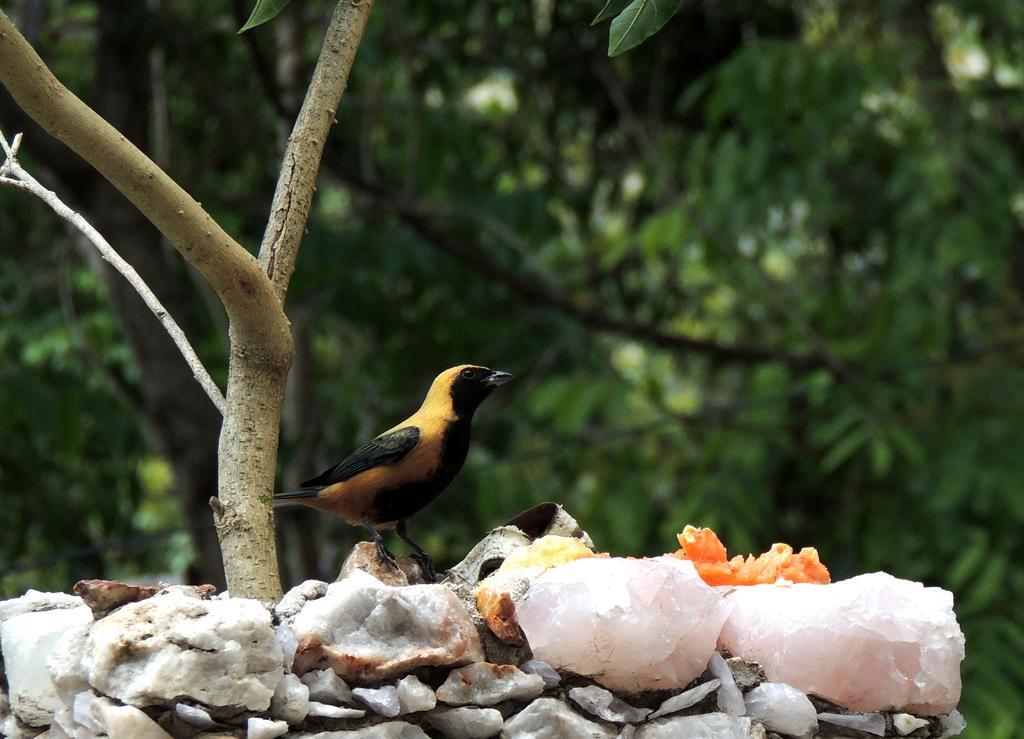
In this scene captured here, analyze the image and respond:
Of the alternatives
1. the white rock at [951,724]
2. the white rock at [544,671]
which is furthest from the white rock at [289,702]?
the white rock at [951,724]

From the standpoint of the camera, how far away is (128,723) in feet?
6.44

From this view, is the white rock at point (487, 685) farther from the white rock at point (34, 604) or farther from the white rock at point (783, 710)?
the white rock at point (34, 604)

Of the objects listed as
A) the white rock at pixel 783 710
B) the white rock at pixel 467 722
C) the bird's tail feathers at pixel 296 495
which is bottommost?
the white rock at pixel 783 710

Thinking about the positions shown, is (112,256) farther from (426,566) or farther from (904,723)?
(904,723)

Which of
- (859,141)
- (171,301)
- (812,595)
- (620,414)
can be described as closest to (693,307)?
(859,141)

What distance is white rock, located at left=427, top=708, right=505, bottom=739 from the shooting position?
2.20 meters

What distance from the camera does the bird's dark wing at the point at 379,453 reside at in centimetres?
309

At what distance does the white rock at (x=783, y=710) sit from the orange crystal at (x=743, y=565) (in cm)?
31

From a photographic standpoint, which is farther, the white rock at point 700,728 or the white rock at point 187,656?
the white rock at point 700,728

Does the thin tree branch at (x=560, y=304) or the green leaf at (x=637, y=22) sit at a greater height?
the green leaf at (x=637, y=22)

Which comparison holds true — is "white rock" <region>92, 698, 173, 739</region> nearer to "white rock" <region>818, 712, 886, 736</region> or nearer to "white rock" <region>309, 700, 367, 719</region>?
"white rock" <region>309, 700, 367, 719</region>

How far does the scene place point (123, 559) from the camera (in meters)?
9.34

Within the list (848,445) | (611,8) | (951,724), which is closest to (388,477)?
(611,8)

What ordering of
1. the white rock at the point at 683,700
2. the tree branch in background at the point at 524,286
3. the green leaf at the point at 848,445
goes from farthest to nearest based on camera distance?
the tree branch in background at the point at 524,286 → the green leaf at the point at 848,445 → the white rock at the point at 683,700
